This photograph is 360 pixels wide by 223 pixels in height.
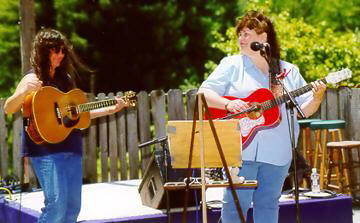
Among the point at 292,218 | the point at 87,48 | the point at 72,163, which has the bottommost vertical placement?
the point at 292,218

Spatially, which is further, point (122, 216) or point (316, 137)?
point (316, 137)

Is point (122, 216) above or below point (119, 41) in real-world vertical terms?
below

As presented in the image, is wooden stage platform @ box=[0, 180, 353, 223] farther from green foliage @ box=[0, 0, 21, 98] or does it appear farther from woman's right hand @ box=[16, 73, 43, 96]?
green foliage @ box=[0, 0, 21, 98]

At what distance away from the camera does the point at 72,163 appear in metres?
5.01

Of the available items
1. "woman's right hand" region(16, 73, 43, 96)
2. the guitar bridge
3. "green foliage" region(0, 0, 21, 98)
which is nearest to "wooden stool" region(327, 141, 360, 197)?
the guitar bridge

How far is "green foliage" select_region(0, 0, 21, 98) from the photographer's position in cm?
1834

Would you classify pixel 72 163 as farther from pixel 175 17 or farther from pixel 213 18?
pixel 213 18

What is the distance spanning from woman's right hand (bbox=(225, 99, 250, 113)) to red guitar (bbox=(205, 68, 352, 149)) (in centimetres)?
3

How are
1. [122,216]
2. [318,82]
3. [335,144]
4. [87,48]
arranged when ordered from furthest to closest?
[87,48]
[335,144]
[122,216]
[318,82]

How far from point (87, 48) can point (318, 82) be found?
43.5 feet

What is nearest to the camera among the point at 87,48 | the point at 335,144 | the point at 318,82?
the point at 318,82

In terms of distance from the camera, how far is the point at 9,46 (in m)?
18.5

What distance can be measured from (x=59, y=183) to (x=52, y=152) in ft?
0.77

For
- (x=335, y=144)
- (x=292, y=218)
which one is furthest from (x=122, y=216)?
(x=335, y=144)
